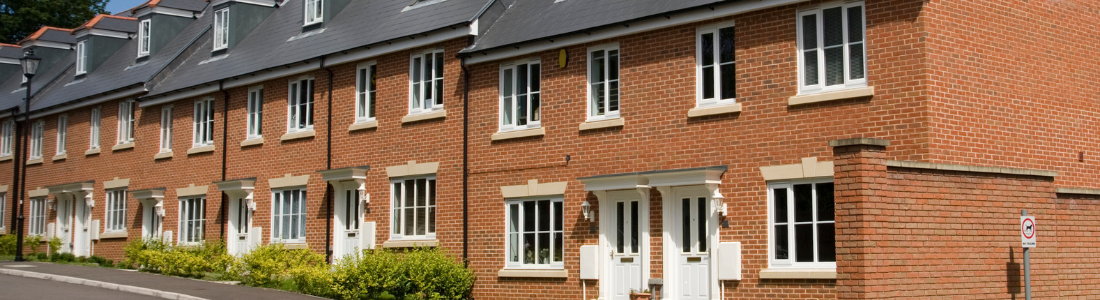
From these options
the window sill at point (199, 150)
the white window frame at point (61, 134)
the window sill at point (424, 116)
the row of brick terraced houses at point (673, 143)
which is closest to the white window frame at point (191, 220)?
the row of brick terraced houses at point (673, 143)

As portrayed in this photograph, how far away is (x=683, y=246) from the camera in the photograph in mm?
18344

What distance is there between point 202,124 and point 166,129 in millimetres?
2047

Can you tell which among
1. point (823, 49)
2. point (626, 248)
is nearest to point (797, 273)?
point (823, 49)

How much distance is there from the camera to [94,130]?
34.7m

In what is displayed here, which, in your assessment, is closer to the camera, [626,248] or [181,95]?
[626,248]

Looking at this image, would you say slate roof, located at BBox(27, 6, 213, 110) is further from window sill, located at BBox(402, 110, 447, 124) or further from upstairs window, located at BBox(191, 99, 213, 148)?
window sill, located at BBox(402, 110, 447, 124)

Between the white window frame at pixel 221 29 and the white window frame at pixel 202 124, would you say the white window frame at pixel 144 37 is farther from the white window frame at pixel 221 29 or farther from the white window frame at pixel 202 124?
the white window frame at pixel 202 124

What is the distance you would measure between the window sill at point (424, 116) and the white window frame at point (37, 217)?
738 inches

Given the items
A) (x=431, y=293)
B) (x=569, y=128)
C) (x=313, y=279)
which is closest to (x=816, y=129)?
(x=569, y=128)

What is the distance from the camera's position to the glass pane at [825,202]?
1608 cm

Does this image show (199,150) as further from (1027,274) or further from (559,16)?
(1027,274)

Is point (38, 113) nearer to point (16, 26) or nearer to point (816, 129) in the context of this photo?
point (16, 26)

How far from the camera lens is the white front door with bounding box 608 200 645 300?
19.1 metres

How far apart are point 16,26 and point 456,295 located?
1493 inches
